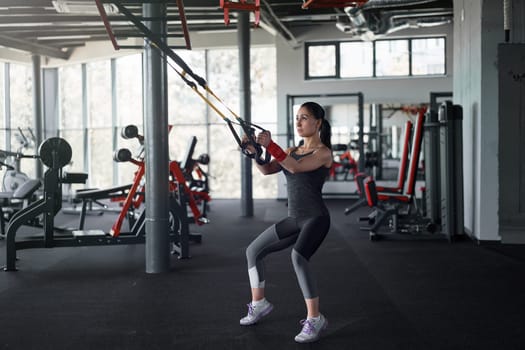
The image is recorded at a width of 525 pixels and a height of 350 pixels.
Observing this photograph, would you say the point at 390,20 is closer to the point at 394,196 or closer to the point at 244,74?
the point at 244,74

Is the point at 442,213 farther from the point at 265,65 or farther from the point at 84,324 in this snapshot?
the point at 265,65

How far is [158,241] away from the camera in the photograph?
4.49 m

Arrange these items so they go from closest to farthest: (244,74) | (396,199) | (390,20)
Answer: (396,199)
(244,74)
(390,20)

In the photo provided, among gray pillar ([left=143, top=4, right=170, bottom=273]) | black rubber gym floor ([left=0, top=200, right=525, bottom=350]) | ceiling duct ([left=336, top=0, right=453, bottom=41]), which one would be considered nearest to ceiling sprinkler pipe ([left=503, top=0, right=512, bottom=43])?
black rubber gym floor ([left=0, top=200, right=525, bottom=350])

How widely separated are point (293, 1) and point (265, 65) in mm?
3179

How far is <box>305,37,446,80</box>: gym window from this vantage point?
35.7 feet

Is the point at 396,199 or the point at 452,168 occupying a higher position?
the point at 452,168

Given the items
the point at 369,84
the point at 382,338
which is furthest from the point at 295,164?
the point at 369,84

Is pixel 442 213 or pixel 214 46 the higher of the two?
pixel 214 46

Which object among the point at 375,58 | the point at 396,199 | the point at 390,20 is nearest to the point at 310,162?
the point at 396,199

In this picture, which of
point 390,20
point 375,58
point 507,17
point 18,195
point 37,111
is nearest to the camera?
point 507,17

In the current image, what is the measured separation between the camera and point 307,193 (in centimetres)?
282

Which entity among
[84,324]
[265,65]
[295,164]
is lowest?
[84,324]

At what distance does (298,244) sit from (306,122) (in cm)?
63
